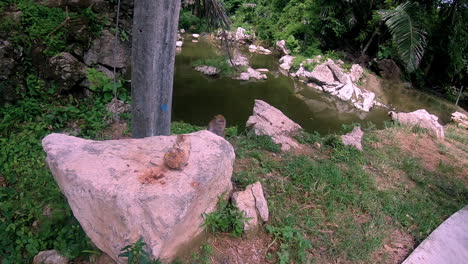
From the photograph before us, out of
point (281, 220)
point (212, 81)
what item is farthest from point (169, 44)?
point (212, 81)

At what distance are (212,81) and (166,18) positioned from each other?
744 cm

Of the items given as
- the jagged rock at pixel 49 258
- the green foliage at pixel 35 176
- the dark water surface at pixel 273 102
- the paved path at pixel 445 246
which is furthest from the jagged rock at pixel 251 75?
the jagged rock at pixel 49 258

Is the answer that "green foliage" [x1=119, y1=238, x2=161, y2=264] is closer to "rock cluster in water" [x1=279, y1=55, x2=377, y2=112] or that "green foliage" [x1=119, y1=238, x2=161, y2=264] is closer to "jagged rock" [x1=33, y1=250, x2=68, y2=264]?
"jagged rock" [x1=33, y1=250, x2=68, y2=264]

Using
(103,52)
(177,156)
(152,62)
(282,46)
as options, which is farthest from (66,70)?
(282,46)

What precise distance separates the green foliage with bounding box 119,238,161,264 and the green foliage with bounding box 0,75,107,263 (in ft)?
1.78

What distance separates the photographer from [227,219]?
2281 mm

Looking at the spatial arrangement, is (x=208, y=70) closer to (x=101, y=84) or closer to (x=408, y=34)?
(x=101, y=84)

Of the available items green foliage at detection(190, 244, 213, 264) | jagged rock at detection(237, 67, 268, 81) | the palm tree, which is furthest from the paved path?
jagged rock at detection(237, 67, 268, 81)

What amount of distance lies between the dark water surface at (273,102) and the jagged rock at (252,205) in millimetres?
3952

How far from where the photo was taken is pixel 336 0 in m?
12.6

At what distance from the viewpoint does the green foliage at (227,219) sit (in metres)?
2.21

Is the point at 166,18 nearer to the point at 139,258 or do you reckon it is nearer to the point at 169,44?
the point at 169,44

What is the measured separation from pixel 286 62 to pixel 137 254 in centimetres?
1216

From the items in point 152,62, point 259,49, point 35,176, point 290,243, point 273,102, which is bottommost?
point 273,102
